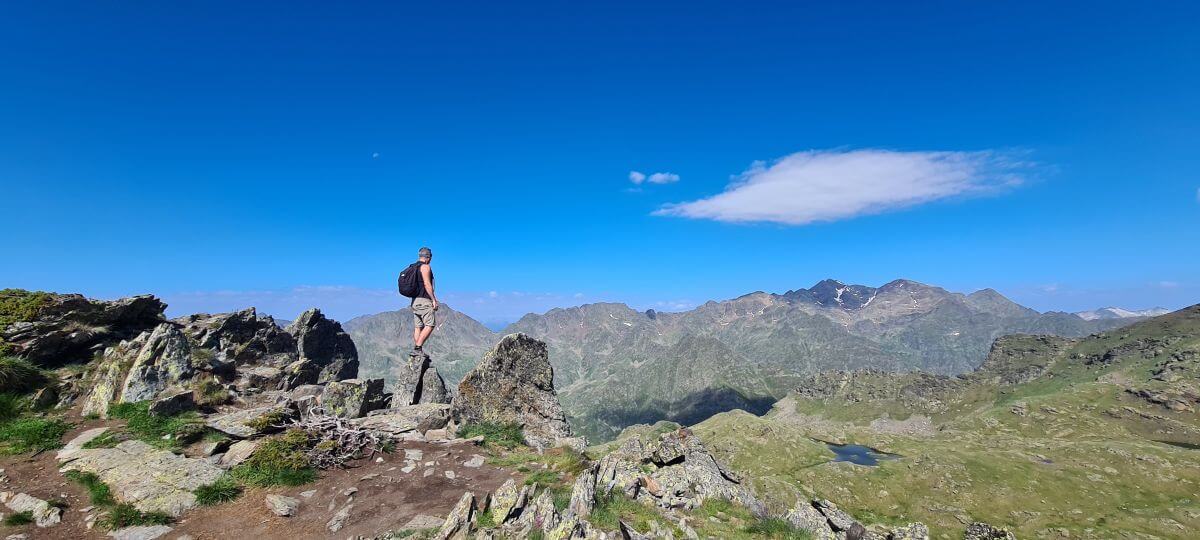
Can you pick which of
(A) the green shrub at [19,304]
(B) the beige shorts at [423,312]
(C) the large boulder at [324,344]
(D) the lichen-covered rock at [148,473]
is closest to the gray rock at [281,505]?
(D) the lichen-covered rock at [148,473]

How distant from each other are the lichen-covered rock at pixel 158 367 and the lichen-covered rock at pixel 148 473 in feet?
18.6

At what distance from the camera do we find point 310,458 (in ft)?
64.7

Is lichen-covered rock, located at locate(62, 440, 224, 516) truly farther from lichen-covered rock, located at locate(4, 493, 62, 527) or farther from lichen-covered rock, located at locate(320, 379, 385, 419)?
lichen-covered rock, located at locate(320, 379, 385, 419)

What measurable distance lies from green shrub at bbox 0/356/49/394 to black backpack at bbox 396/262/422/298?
1710 cm

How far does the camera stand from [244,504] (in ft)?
54.2

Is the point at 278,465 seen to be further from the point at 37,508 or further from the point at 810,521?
the point at 810,521

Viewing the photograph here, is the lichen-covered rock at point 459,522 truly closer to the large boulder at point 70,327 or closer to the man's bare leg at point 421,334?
the man's bare leg at point 421,334

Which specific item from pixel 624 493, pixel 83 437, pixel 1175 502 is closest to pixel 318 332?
pixel 83 437

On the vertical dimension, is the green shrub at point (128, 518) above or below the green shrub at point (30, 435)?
below

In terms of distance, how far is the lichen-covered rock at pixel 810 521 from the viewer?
1762 cm

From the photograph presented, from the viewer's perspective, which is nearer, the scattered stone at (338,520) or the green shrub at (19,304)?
the scattered stone at (338,520)

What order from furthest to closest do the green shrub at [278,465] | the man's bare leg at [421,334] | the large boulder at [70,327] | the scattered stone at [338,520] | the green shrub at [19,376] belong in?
the man's bare leg at [421,334] → the large boulder at [70,327] → the green shrub at [19,376] → the green shrub at [278,465] → the scattered stone at [338,520]

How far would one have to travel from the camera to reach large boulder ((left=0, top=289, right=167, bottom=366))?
24.9 m

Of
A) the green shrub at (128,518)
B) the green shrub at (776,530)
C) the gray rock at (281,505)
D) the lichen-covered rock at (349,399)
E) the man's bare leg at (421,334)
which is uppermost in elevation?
the man's bare leg at (421,334)
